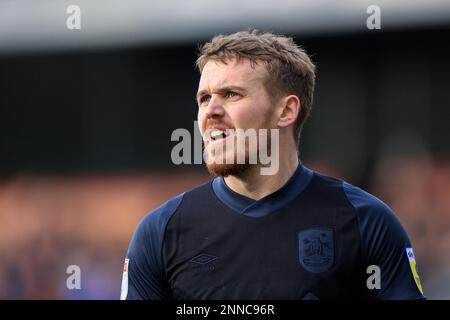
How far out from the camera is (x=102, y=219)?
10.1 m

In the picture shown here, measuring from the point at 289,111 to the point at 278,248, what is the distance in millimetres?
786

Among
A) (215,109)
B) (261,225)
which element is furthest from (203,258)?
(215,109)

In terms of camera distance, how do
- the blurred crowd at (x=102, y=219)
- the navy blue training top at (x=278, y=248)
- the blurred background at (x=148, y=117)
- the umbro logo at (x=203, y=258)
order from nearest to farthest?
the navy blue training top at (x=278, y=248) → the umbro logo at (x=203, y=258) → the blurred crowd at (x=102, y=219) → the blurred background at (x=148, y=117)

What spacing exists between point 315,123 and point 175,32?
2.59m

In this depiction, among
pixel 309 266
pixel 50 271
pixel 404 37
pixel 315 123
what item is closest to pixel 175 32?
pixel 315 123

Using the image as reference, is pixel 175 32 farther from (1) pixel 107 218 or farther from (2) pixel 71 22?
(2) pixel 71 22

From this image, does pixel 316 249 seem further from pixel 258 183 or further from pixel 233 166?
pixel 233 166

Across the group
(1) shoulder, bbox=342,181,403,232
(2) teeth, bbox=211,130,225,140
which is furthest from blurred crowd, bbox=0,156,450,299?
(2) teeth, bbox=211,130,225,140

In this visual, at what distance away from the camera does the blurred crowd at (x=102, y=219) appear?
853cm

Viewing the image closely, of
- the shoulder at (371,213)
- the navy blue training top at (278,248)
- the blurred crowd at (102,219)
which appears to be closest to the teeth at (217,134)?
the navy blue training top at (278,248)

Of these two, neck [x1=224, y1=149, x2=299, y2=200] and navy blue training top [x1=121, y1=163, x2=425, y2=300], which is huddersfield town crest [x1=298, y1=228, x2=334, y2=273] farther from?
neck [x1=224, y1=149, x2=299, y2=200]

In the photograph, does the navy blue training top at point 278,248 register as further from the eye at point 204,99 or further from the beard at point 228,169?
the eye at point 204,99

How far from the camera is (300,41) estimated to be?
9344mm

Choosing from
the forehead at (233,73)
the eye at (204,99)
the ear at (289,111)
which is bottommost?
the ear at (289,111)
